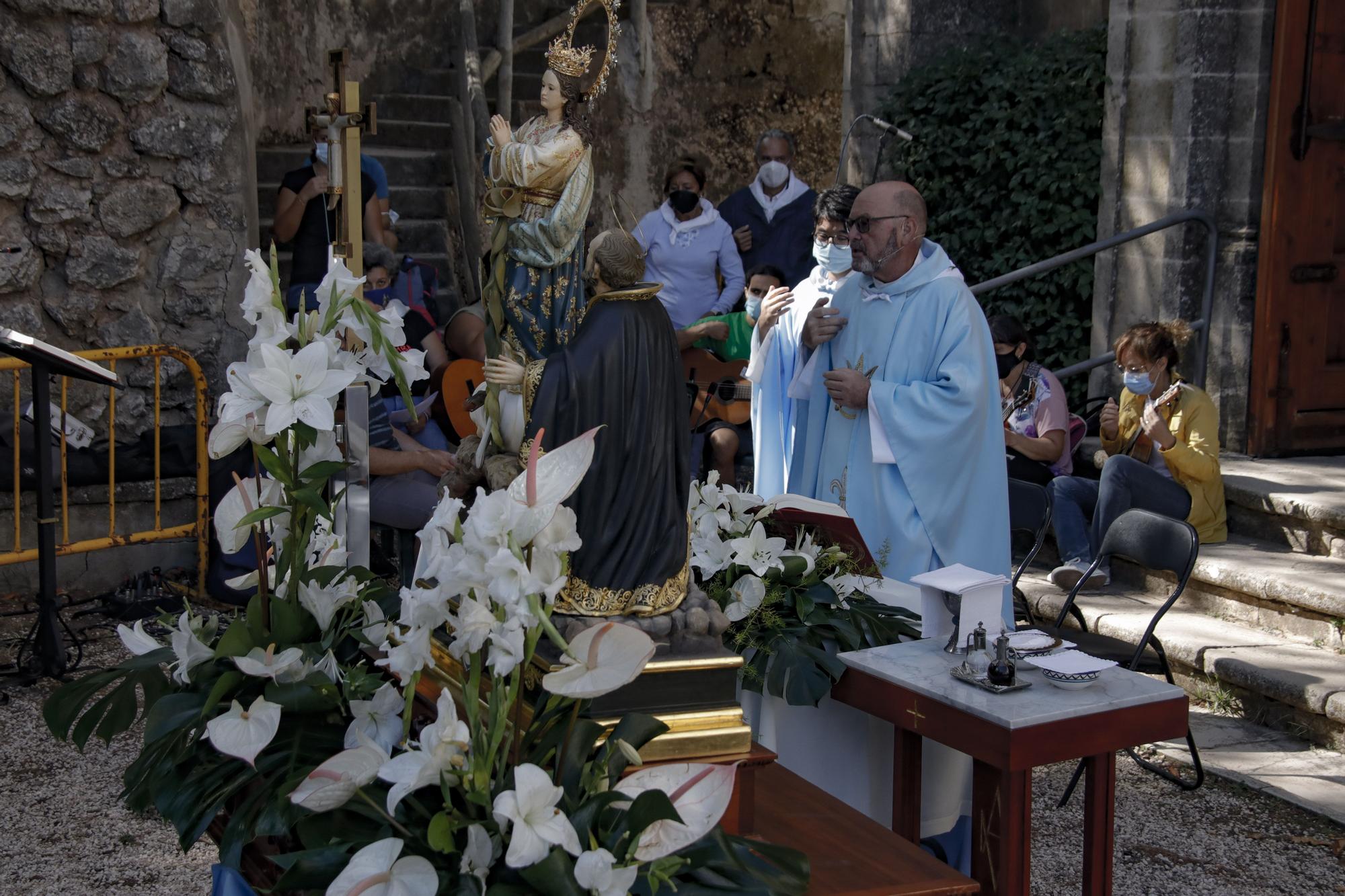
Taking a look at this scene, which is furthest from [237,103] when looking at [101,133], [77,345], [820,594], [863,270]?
[820,594]

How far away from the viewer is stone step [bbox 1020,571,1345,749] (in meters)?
5.25

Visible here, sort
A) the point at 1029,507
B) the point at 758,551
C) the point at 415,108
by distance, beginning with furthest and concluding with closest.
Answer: the point at 415,108, the point at 1029,507, the point at 758,551

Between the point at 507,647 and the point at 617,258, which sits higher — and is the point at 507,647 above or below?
below

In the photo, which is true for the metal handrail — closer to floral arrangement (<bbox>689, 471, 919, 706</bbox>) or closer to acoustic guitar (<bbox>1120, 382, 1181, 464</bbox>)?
acoustic guitar (<bbox>1120, 382, 1181, 464</bbox>)

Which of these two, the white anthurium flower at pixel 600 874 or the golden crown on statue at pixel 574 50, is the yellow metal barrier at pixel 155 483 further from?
the white anthurium flower at pixel 600 874

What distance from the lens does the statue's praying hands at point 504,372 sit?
2.97 meters

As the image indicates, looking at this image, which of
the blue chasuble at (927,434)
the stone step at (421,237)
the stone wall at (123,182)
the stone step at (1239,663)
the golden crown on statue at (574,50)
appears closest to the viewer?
the golden crown on statue at (574,50)

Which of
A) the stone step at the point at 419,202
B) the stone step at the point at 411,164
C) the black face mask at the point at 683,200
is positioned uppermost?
the stone step at the point at 411,164

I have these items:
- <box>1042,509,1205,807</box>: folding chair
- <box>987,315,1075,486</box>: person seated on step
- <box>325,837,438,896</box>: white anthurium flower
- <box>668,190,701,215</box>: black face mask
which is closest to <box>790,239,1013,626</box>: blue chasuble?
<box>1042,509,1205,807</box>: folding chair

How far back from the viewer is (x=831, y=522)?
384 centimetres

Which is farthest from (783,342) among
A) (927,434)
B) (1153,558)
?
(1153,558)

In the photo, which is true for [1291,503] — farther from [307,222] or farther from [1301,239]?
[307,222]

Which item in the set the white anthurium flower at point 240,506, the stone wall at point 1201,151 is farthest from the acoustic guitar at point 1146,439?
the white anthurium flower at point 240,506

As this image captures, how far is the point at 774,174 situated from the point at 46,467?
4.62 m
